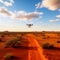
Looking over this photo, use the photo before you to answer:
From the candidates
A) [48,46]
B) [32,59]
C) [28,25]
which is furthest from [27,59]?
[28,25]

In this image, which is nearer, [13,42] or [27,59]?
[27,59]

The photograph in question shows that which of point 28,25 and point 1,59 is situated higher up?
point 28,25

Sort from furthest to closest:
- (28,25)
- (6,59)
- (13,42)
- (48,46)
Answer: (28,25) < (13,42) < (48,46) < (6,59)

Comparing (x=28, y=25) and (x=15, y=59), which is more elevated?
(x=28, y=25)

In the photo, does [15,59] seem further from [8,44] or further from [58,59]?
[8,44]

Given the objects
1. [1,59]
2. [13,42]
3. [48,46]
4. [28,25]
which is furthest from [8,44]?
[28,25]

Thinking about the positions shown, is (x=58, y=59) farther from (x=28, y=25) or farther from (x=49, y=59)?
(x=28, y=25)

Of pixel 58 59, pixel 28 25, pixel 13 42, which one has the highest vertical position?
pixel 28 25

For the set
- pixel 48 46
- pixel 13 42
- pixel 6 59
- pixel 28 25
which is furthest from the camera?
pixel 28 25

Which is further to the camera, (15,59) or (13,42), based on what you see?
(13,42)
